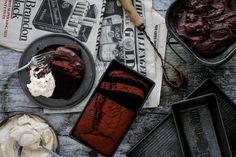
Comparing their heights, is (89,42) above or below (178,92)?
above

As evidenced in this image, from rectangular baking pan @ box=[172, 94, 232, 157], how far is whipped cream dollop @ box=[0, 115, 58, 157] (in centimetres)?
30

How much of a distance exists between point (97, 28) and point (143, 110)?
222mm

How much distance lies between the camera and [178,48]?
4.49ft

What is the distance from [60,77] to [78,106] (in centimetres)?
9

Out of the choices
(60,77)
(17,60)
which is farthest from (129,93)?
(17,60)

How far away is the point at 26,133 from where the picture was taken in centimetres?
131

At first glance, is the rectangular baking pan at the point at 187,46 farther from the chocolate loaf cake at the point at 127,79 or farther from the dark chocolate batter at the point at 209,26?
the chocolate loaf cake at the point at 127,79

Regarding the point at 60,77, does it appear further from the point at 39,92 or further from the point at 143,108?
the point at 143,108

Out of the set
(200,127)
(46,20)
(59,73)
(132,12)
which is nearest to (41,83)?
(59,73)

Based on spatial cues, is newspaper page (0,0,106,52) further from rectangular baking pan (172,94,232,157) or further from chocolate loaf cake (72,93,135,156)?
rectangular baking pan (172,94,232,157)

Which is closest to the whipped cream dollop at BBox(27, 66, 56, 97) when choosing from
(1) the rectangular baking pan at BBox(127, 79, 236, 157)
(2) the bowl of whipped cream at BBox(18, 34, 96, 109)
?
(2) the bowl of whipped cream at BBox(18, 34, 96, 109)

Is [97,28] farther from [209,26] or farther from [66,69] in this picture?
[209,26]

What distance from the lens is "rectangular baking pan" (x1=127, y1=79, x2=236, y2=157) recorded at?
1313 mm

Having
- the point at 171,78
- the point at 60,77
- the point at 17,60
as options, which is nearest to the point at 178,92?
the point at 171,78
